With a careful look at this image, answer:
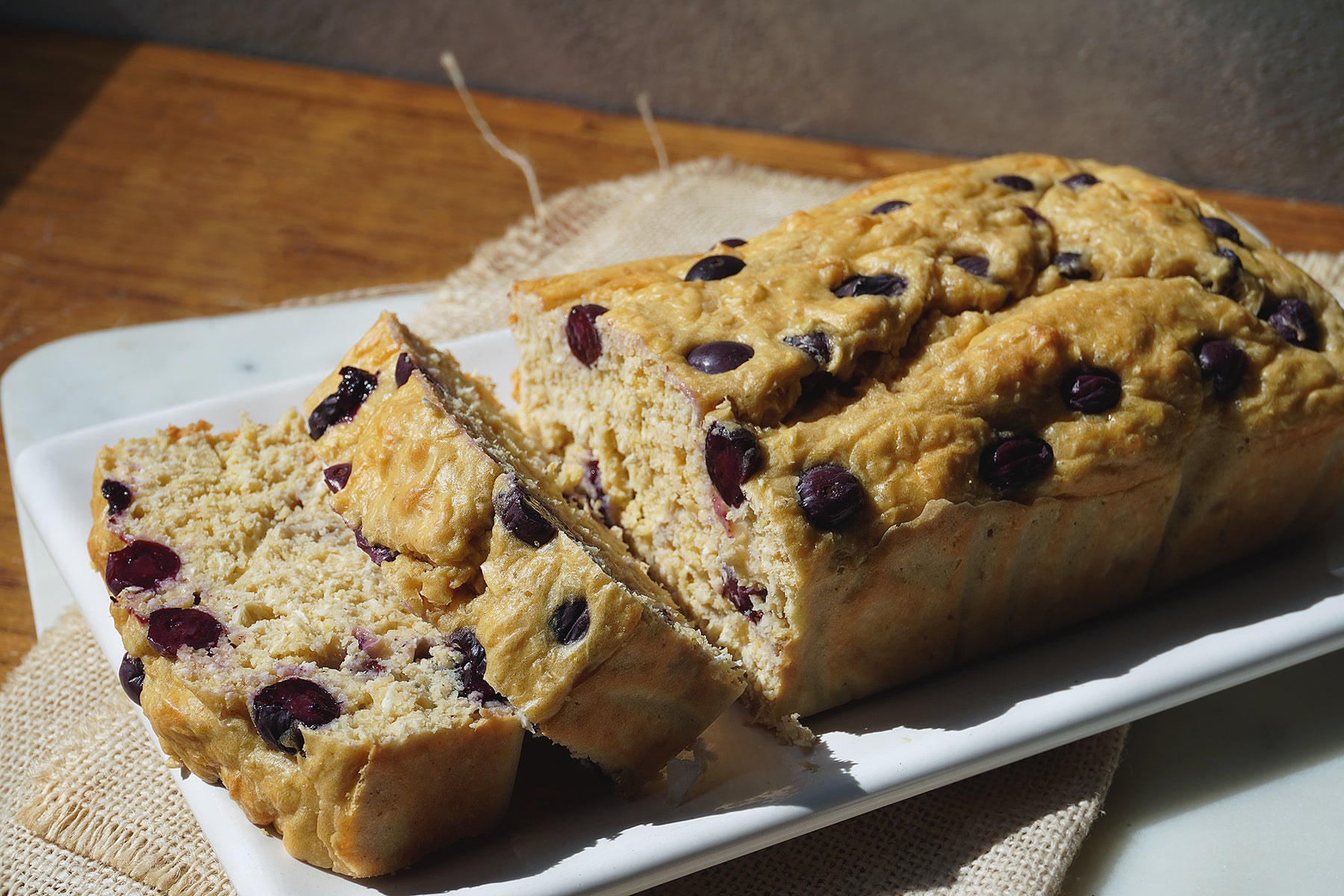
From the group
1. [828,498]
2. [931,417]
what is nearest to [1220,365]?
[931,417]

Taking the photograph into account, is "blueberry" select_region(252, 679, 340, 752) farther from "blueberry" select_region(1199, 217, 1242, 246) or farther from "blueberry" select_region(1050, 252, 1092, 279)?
"blueberry" select_region(1199, 217, 1242, 246)

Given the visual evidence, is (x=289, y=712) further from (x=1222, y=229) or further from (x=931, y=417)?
(x=1222, y=229)

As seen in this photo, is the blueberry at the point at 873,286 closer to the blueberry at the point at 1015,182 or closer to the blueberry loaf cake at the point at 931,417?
the blueberry loaf cake at the point at 931,417

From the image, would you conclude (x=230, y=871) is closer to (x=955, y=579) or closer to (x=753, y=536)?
(x=753, y=536)

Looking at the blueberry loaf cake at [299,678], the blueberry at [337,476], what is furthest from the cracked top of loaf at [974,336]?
the blueberry loaf cake at [299,678]

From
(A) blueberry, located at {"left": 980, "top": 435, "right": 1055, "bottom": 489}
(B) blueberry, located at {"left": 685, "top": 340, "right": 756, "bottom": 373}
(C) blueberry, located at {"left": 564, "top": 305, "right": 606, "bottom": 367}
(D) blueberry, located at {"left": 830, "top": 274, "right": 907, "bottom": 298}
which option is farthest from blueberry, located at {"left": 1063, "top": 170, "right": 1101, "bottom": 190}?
(C) blueberry, located at {"left": 564, "top": 305, "right": 606, "bottom": 367}
